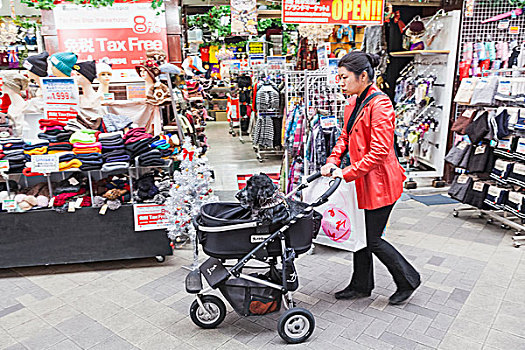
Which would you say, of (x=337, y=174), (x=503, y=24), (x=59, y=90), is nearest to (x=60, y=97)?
(x=59, y=90)

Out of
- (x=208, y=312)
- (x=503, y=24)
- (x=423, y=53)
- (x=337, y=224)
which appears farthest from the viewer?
(x=423, y=53)

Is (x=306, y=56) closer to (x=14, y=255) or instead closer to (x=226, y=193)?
(x=226, y=193)

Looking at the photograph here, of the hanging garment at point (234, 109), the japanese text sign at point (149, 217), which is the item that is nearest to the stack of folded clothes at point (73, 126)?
the japanese text sign at point (149, 217)

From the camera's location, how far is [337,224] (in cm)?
371

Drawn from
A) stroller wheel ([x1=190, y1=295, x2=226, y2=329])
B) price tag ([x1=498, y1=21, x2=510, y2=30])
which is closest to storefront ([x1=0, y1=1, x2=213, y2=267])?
stroller wheel ([x1=190, y1=295, x2=226, y2=329])

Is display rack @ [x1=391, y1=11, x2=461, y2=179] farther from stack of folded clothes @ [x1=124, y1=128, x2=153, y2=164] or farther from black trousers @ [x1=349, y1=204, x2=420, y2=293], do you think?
stack of folded clothes @ [x1=124, y1=128, x2=153, y2=164]

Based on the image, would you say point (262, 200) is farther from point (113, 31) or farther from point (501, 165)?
point (501, 165)

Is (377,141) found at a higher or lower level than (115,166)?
higher

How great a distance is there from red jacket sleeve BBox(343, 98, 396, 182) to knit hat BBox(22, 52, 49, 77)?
2.96 meters

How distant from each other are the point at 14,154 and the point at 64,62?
92 cm

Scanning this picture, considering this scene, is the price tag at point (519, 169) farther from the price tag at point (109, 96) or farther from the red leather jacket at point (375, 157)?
the price tag at point (109, 96)

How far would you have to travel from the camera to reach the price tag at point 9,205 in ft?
11.7

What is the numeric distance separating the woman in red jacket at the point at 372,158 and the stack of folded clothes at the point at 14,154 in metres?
2.57

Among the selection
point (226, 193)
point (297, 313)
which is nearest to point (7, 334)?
point (297, 313)
